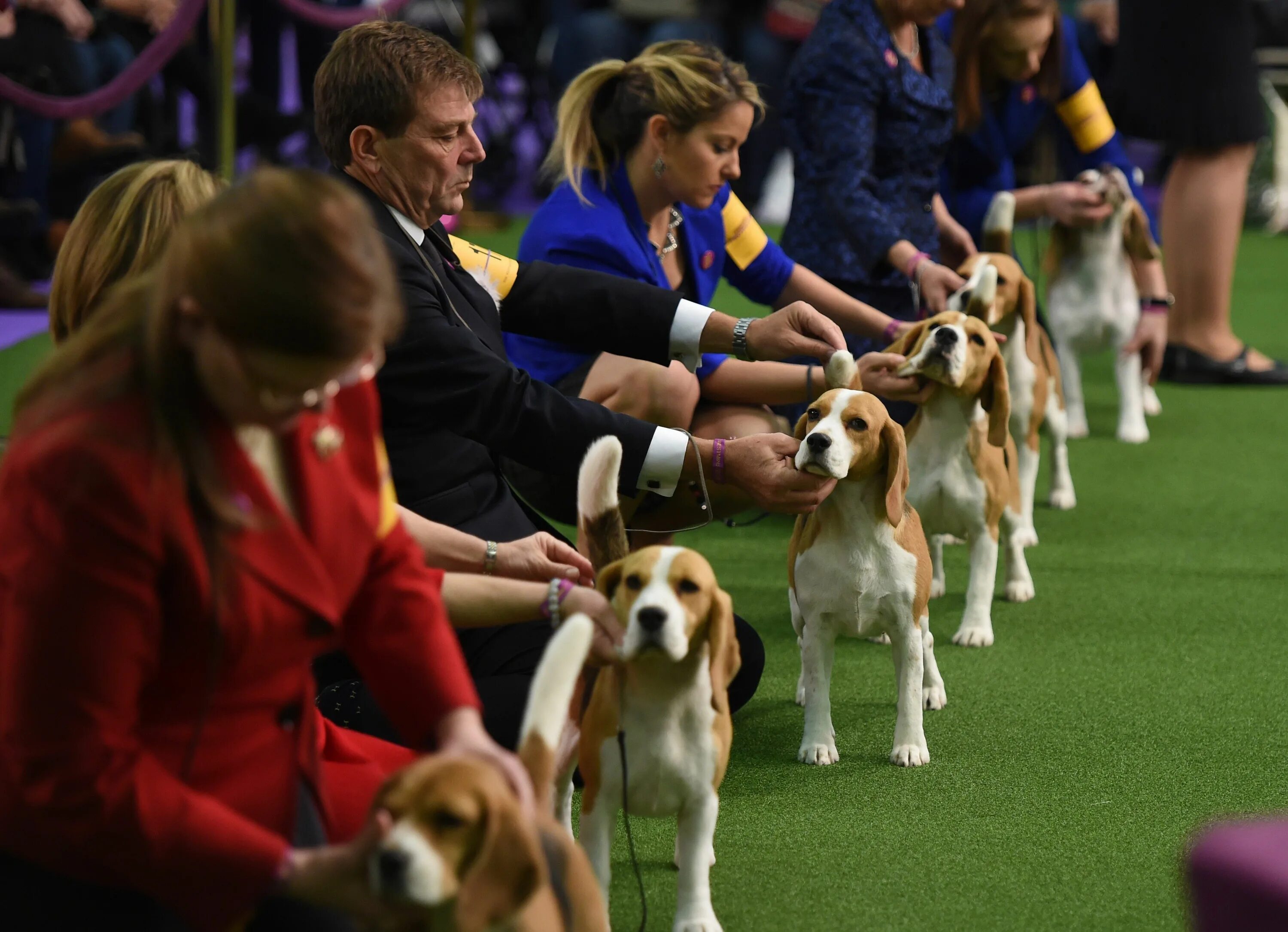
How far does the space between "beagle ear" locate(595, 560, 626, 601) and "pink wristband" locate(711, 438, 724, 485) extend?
500 millimetres

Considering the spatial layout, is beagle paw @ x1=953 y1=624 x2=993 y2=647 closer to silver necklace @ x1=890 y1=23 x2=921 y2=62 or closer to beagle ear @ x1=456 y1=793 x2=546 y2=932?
silver necklace @ x1=890 y1=23 x2=921 y2=62

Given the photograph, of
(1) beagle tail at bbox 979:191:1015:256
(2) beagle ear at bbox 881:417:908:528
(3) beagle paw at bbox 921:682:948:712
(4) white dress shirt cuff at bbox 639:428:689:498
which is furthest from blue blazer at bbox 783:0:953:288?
(4) white dress shirt cuff at bbox 639:428:689:498

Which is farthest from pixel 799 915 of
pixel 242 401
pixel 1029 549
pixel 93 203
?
pixel 1029 549

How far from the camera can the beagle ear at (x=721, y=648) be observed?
6.09ft

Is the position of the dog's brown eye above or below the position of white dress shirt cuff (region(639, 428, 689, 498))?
above

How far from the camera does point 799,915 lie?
82.4 inches

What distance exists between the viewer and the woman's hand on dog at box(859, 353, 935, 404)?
9.88 ft

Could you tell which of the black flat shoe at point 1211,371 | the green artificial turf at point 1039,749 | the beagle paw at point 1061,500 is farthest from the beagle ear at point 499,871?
the black flat shoe at point 1211,371

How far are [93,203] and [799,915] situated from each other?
1.31m

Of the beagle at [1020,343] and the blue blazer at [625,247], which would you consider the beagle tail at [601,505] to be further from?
the beagle at [1020,343]

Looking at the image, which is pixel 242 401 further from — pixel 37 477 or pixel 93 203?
pixel 93 203

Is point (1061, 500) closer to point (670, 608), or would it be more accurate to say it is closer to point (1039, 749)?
point (1039, 749)

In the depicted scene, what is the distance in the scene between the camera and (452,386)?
2262mm

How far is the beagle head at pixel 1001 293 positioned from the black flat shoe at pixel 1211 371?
7.74 feet
